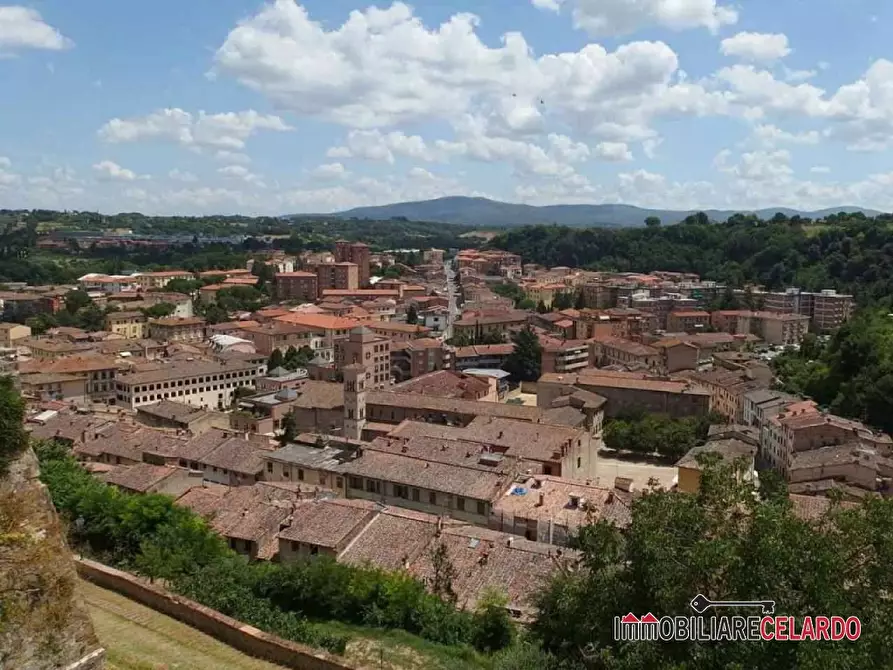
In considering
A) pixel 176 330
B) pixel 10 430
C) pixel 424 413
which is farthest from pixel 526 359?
pixel 10 430

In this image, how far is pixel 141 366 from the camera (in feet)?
151

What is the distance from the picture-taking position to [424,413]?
110 feet

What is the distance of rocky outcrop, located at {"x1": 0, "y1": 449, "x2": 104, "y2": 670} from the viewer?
685 centimetres

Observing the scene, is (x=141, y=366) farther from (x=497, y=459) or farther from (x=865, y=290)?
(x=865, y=290)

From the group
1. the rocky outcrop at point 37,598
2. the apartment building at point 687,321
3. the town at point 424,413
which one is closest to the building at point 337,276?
the town at point 424,413

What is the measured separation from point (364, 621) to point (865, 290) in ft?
242

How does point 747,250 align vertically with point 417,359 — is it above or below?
above

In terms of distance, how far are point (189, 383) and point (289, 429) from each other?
12.0 meters

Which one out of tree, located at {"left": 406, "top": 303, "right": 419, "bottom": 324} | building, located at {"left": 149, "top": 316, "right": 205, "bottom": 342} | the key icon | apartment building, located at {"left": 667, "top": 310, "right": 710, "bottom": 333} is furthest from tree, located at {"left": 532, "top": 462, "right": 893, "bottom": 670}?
apartment building, located at {"left": 667, "top": 310, "right": 710, "bottom": 333}

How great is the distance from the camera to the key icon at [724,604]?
291 inches

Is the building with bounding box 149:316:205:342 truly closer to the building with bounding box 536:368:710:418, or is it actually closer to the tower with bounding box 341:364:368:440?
the tower with bounding box 341:364:368:440

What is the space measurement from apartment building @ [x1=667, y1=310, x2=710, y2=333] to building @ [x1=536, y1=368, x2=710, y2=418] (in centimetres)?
2863

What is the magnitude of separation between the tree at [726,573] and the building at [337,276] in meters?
85.5

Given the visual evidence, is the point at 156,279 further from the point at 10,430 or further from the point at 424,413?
the point at 10,430
